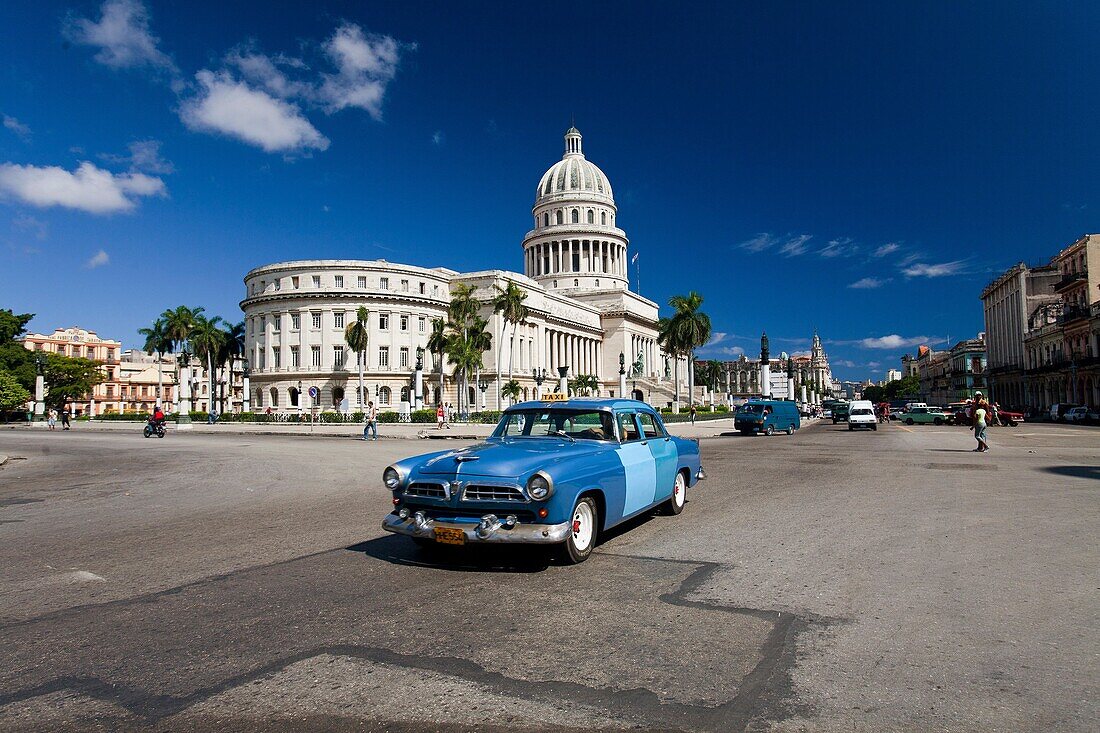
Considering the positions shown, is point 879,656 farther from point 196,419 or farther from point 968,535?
point 196,419

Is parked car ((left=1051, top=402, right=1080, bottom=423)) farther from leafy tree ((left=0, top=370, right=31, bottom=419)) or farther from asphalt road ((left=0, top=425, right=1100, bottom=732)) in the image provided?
leafy tree ((left=0, top=370, right=31, bottom=419))

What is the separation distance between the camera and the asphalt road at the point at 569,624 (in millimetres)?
3580

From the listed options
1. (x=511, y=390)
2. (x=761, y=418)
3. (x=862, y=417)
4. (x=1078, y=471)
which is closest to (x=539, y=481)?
(x=1078, y=471)

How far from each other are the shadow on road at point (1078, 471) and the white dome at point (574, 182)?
93.6 m

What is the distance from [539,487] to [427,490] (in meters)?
1.17

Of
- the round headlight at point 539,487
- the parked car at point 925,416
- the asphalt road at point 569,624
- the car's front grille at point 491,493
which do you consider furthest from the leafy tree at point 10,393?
the parked car at point 925,416

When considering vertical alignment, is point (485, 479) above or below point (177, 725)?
above

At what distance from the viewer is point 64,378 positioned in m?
83.9

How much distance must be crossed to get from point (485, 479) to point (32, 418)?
6986 cm

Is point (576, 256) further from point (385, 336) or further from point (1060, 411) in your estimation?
point (1060, 411)

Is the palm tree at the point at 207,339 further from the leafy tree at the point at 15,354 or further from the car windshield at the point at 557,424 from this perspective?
the car windshield at the point at 557,424

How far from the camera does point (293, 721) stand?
11.3 feet

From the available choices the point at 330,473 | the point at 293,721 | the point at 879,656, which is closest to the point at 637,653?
the point at 879,656

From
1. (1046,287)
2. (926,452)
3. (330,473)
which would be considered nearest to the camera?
(330,473)
